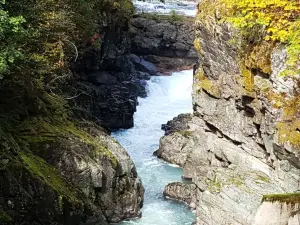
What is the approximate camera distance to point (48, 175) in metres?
14.7

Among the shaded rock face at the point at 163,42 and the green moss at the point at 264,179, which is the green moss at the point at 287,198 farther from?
the shaded rock face at the point at 163,42

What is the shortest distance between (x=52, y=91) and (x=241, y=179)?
9.26 meters

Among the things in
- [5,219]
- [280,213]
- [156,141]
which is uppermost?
[280,213]

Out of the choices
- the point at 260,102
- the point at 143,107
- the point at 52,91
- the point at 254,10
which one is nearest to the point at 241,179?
the point at 260,102

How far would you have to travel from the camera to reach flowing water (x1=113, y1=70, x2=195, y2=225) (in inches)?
697

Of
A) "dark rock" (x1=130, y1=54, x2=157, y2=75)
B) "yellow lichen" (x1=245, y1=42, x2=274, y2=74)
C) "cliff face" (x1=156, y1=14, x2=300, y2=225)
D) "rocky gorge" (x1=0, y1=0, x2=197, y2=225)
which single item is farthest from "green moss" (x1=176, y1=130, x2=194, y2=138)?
"dark rock" (x1=130, y1=54, x2=157, y2=75)

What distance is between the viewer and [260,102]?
13125 millimetres

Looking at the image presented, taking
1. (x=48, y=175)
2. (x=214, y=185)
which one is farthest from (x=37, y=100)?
(x=214, y=185)

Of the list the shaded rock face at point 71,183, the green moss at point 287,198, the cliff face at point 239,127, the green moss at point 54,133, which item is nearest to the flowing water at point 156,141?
the shaded rock face at point 71,183

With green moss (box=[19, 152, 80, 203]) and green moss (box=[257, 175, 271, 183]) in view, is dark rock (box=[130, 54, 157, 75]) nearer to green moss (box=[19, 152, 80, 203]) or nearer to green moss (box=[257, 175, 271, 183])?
green moss (box=[19, 152, 80, 203])

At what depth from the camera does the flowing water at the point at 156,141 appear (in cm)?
1770

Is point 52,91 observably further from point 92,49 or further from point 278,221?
point 278,221

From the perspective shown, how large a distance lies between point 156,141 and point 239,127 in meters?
12.7

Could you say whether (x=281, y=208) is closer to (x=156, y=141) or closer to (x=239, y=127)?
(x=239, y=127)
